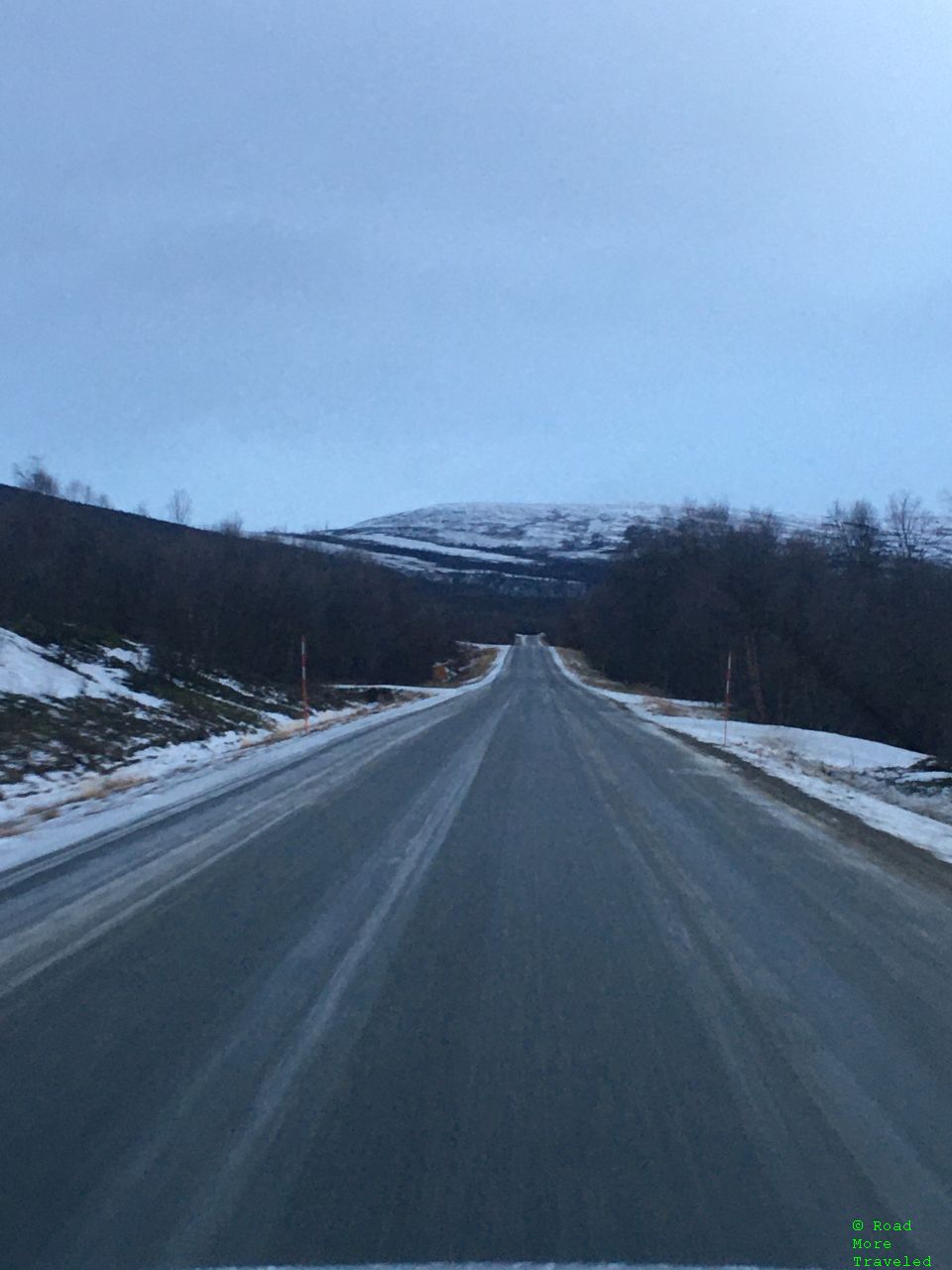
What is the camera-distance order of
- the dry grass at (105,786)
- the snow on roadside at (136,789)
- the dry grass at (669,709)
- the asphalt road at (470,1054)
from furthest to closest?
the dry grass at (669,709)
the dry grass at (105,786)
the snow on roadside at (136,789)
the asphalt road at (470,1054)

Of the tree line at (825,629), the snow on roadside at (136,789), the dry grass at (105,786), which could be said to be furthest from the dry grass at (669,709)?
the dry grass at (105,786)

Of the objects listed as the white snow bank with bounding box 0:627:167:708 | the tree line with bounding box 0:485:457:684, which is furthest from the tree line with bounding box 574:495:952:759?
the white snow bank with bounding box 0:627:167:708

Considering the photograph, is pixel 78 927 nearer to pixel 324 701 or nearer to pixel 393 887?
pixel 393 887

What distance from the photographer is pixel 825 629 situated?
3697 centimetres

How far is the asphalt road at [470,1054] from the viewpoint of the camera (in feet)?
11.4

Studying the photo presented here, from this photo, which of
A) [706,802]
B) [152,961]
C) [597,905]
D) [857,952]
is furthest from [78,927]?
[706,802]

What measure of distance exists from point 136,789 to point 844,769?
11861 mm

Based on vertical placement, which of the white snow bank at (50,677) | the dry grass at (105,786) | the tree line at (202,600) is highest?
the tree line at (202,600)

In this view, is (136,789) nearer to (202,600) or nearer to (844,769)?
(844,769)

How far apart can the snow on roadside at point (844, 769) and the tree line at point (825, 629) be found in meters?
7.22

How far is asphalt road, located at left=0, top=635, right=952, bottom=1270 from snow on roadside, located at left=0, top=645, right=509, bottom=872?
1.08 metres

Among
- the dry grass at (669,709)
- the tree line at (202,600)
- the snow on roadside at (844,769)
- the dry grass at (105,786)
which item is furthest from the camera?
the dry grass at (669,709)

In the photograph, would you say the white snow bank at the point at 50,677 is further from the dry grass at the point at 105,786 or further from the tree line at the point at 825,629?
the tree line at the point at 825,629

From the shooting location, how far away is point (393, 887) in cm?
803
